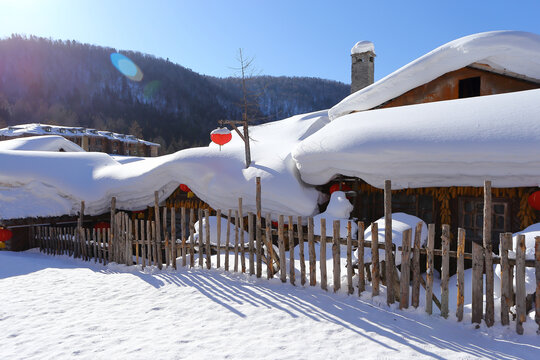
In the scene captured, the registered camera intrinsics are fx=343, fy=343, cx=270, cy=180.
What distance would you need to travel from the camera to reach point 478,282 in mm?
4473

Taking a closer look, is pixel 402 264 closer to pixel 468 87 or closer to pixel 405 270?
pixel 405 270

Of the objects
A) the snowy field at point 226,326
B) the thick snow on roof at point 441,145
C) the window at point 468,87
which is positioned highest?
the window at point 468,87

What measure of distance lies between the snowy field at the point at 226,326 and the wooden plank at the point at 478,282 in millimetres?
169

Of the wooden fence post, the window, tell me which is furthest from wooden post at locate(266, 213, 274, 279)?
the window

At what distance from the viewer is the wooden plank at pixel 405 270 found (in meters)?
4.93

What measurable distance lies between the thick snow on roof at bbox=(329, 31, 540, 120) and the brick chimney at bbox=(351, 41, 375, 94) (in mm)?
4475

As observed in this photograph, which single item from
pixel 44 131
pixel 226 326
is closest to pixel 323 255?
pixel 226 326

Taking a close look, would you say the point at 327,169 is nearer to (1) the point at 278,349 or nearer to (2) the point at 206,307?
(2) the point at 206,307

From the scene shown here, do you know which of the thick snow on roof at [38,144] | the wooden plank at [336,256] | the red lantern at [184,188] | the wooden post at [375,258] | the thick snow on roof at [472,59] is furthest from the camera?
the thick snow on roof at [38,144]

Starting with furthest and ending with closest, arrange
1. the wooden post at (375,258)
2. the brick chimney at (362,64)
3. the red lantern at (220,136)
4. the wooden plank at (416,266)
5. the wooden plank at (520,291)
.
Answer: the brick chimney at (362,64) < the red lantern at (220,136) < the wooden post at (375,258) < the wooden plank at (416,266) < the wooden plank at (520,291)

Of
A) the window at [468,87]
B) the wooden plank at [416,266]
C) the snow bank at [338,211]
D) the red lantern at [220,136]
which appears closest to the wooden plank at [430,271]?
the wooden plank at [416,266]

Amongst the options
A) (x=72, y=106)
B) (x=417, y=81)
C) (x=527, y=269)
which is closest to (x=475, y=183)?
(x=527, y=269)

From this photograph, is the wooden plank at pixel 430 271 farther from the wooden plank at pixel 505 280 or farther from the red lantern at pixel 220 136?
the red lantern at pixel 220 136

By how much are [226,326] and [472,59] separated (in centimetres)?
817
